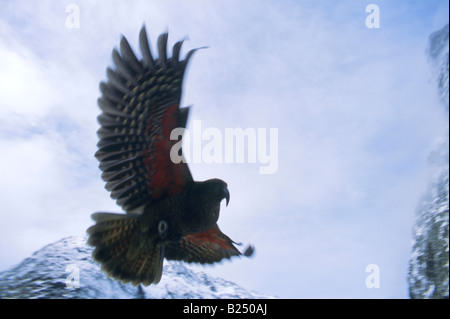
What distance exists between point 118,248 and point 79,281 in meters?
1.16

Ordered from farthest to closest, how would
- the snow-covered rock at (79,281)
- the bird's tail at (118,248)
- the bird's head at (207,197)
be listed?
1. the snow-covered rock at (79,281)
2. the bird's tail at (118,248)
3. the bird's head at (207,197)

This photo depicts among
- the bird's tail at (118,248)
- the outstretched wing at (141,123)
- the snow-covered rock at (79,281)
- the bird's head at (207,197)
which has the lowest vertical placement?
the snow-covered rock at (79,281)

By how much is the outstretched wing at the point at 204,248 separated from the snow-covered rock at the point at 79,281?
275 millimetres

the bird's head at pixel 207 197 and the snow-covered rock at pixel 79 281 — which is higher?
the bird's head at pixel 207 197

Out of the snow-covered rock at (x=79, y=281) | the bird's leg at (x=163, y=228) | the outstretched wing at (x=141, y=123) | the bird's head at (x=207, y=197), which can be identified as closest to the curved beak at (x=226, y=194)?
the bird's head at (x=207, y=197)

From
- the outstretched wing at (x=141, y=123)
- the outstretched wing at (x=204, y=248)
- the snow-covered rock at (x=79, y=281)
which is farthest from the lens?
the snow-covered rock at (x=79, y=281)

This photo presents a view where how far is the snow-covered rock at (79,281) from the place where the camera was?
305 centimetres

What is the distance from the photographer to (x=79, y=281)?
3.21m

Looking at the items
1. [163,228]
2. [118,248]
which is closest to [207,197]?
[163,228]

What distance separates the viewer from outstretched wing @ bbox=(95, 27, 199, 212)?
199 cm

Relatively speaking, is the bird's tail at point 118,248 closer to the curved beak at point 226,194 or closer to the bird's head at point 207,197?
the bird's head at point 207,197

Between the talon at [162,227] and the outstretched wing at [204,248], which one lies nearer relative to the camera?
the talon at [162,227]
